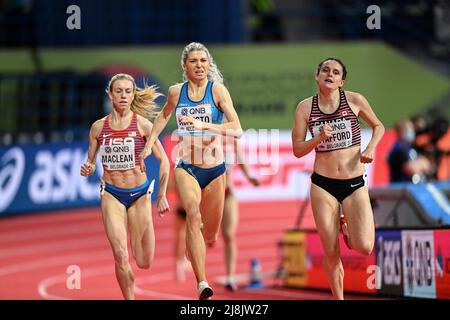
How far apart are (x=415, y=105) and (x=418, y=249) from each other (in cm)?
1467

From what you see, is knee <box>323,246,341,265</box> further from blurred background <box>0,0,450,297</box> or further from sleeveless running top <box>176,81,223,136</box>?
blurred background <box>0,0,450,297</box>

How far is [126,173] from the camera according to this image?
927 cm

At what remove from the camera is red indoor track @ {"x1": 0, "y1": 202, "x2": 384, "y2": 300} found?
46.1 feet

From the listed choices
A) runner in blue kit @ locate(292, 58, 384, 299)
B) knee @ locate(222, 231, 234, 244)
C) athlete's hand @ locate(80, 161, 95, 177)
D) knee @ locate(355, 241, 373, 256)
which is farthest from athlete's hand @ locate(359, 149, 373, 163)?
knee @ locate(222, 231, 234, 244)

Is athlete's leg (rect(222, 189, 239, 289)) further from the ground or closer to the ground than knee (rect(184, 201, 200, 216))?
closer to the ground

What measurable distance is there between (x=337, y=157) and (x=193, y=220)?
1.29 m

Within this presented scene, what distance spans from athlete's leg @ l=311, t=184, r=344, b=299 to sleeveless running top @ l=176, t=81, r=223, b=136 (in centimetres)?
106

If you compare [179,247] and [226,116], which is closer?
[226,116]

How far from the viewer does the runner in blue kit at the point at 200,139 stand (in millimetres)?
9258

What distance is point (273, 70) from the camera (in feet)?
83.7

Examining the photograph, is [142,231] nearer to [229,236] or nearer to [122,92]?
[122,92]

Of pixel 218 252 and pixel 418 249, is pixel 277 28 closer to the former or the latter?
pixel 218 252

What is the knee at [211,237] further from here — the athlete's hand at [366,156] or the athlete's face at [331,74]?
the athlete's face at [331,74]

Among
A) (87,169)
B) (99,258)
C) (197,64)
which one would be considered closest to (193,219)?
(87,169)
